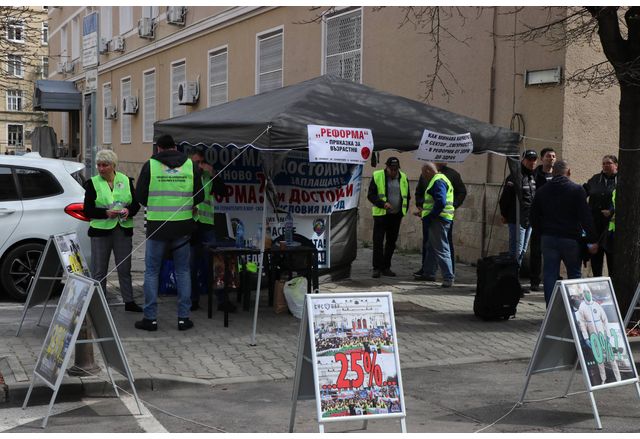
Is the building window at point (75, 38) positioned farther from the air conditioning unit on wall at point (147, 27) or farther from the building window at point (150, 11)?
the air conditioning unit on wall at point (147, 27)

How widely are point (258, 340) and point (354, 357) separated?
10.4 ft

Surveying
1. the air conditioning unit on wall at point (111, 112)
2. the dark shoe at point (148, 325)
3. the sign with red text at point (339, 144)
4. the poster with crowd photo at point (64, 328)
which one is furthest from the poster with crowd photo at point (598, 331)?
the air conditioning unit on wall at point (111, 112)

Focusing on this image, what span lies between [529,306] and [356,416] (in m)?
5.87

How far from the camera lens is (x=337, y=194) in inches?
448

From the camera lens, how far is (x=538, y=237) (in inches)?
460

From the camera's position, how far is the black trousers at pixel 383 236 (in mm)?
12695

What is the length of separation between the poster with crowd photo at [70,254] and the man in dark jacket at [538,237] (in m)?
5.90

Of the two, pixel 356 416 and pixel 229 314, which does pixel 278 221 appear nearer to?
pixel 229 314

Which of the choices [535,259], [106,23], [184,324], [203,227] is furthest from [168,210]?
[106,23]

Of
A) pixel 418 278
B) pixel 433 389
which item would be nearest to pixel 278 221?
pixel 418 278

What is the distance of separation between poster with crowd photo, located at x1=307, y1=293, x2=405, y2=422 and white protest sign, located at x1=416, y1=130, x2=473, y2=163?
389 cm

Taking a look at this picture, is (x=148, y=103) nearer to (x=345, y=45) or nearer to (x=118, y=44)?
(x=118, y=44)

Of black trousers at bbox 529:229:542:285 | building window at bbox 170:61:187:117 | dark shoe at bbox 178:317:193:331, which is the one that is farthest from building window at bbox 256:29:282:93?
dark shoe at bbox 178:317:193:331

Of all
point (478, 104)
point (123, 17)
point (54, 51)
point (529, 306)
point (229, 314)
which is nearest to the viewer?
point (229, 314)
